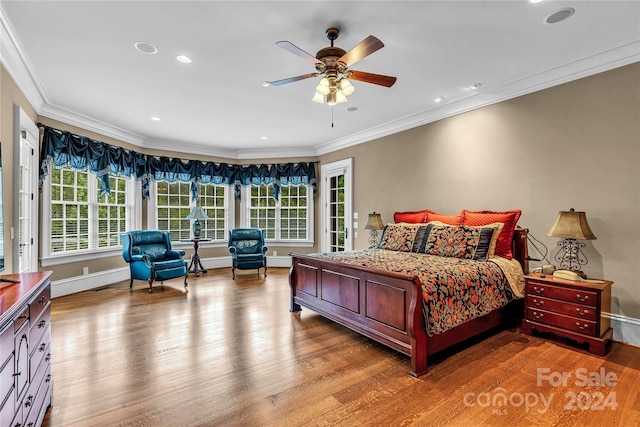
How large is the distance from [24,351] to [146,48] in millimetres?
2573

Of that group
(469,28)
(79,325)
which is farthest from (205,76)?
(79,325)

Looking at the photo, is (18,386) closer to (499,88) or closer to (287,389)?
(287,389)

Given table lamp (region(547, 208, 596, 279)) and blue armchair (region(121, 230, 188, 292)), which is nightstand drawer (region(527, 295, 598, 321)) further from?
blue armchair (region(121, 230, 188, 292))

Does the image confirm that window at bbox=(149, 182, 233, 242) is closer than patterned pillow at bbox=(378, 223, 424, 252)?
No

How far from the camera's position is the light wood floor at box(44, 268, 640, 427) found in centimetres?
199

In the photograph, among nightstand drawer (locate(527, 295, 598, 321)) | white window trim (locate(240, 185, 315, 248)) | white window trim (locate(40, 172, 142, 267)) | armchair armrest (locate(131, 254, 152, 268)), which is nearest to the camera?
nightstand drawer (locate(527, 295, 598, 321))

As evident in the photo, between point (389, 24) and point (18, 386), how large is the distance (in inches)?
128

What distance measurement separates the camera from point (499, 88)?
3.86 metres

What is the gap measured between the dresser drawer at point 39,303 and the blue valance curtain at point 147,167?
128 inches

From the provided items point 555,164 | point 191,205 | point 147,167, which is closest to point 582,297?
point 555,164

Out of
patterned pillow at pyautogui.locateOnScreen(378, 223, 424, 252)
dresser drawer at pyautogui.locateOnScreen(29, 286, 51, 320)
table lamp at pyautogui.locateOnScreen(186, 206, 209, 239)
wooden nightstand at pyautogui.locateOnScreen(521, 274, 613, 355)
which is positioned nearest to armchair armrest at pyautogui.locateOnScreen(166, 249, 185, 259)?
table lamp at pyautogui.locateOnScreen(186, 206, 209, 239)

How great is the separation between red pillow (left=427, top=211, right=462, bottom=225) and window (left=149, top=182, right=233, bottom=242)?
4600mm

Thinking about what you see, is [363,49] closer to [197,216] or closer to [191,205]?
[197,216]

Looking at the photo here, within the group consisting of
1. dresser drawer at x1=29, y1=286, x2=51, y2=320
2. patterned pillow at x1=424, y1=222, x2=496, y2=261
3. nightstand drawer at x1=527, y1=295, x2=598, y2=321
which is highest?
patterned pillow at x1=424, y1=222, x2=496, y2=261
